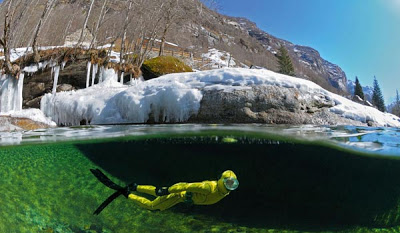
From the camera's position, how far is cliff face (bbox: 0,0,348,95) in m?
22.4

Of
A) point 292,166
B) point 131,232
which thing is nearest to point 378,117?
point 292,166

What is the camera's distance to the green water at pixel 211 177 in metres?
5.75

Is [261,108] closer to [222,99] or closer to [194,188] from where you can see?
Answer: [222,99]

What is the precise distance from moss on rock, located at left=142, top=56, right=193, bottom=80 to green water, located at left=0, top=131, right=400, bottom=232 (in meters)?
6.80

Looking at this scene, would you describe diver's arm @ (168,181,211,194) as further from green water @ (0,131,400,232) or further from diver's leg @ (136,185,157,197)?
green water @ (0,131,400,232)

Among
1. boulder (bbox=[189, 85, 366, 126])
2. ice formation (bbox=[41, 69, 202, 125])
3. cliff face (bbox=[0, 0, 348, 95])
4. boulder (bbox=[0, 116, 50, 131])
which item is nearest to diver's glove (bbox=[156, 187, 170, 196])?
boulder (bbox=[189, 85, 366, 126])

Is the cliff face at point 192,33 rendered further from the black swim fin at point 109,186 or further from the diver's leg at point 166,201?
the diver's leg at point 166,201

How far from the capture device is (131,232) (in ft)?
17.7

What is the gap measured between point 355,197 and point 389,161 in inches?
66.7

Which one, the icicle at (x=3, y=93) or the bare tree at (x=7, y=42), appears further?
the bare tree at (x=7, y=42)

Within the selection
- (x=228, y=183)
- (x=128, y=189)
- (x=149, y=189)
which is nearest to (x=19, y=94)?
(x=128, y=189)

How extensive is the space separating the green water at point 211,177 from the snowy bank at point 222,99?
0.75m

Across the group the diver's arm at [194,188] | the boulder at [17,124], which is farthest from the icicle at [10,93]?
the diver's arm at [194,188]

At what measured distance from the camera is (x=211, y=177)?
711 cm
